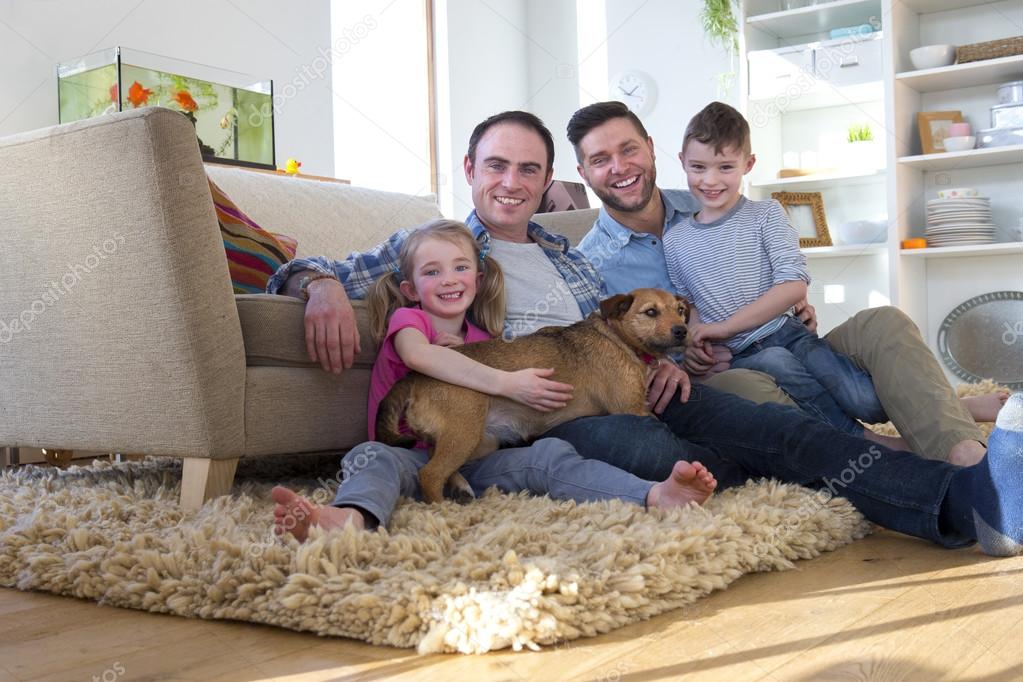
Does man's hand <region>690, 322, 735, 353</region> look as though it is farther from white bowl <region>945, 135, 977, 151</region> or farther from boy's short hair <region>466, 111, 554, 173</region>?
white bowl <region>945, 135, 977, 151</region>

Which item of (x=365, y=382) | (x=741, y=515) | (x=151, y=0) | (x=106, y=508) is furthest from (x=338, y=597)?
(x=151, y=0)

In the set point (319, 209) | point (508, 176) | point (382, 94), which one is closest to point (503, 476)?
point (508, 176)

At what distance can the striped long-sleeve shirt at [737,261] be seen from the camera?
2154 mm

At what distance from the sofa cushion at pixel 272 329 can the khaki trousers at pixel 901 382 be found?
846 millimetres

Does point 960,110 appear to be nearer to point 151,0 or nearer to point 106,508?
point 151,0

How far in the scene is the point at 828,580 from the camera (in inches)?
53.1

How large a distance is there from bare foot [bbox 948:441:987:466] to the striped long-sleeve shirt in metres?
0.54

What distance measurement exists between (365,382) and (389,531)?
0.65 metres

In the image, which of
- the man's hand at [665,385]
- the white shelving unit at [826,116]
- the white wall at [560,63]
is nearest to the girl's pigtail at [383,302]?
the man's hand at [665,385]

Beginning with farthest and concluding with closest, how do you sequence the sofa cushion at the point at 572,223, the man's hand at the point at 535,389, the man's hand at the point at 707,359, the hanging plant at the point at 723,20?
the hanging plant at the point at 723,20 < the sofa cushion at the point at 572,223 < the man's hand at the point at 707,359 < the man's hand at the point at 535,389

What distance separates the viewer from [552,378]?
6.15 feet

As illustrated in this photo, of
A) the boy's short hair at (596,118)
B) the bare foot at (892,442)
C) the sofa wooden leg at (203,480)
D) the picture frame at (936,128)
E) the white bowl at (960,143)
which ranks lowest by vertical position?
the sofa wooden leg at (203,480)

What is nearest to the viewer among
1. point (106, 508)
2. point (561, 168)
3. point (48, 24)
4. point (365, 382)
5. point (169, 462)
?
point (106, 508)

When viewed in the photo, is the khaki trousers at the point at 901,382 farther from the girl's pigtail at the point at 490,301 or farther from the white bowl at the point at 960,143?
the white bowl at the point at 960,143
